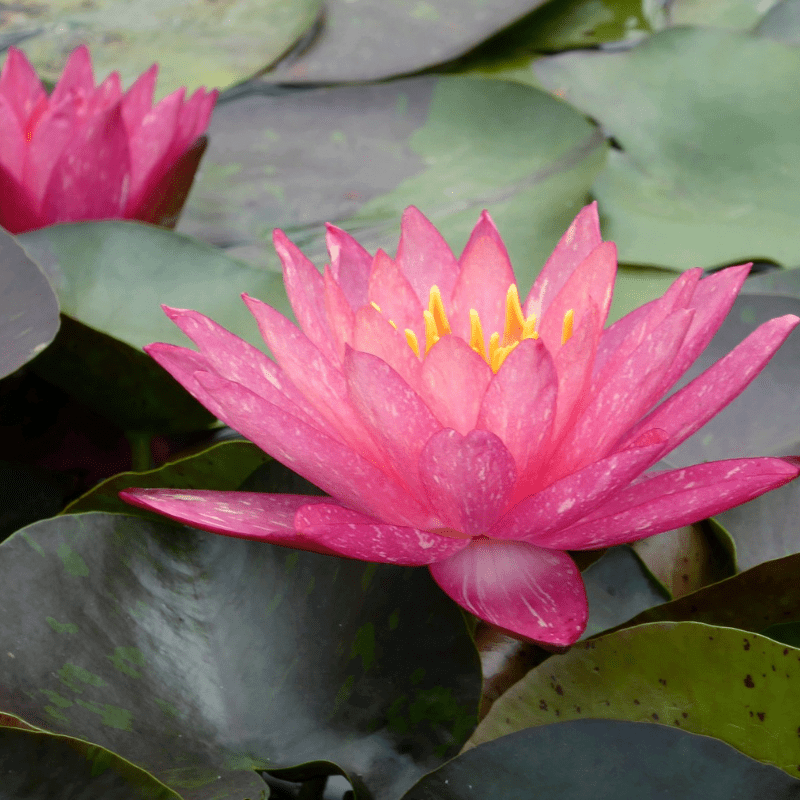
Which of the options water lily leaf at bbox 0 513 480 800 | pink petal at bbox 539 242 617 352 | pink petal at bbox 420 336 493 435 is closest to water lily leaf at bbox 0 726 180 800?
water lily leaf at bbox 0 513 480 800

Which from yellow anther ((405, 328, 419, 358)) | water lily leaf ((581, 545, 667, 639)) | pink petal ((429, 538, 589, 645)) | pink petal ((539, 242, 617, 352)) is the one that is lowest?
water lily leaf ((581, 545, 667, 639))

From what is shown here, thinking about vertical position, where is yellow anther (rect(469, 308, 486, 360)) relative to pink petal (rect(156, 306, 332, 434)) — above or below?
below

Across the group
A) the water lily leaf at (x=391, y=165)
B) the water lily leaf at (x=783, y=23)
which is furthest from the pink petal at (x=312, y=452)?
the water lily leaf at (x=783, y=23)

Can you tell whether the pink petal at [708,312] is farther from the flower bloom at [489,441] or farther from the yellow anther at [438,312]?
the yellow anther at [438,312]

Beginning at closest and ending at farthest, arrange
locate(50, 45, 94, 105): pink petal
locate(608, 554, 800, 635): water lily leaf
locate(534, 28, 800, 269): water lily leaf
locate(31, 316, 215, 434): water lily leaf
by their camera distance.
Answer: locate(608, 554, 800, 635): water lily leaf < locate(31, 316, 215, 434): water lily leaf < locate(50, 45, 94, 105): pink petal < locate(534, 28, 800, 269): water lily leaf

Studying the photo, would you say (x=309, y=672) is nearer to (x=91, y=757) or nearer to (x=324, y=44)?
(x=91, y=757)

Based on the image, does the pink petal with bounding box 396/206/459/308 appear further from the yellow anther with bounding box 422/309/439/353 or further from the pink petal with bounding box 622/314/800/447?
the pink petal with bounding box 622/314/800/447

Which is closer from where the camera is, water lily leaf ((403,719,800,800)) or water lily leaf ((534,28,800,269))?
water lily leaf ((403,719,800,800))

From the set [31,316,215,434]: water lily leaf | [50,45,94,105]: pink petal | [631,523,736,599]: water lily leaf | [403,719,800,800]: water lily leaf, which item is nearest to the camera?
[403,719,800,800]: water lily leaf
